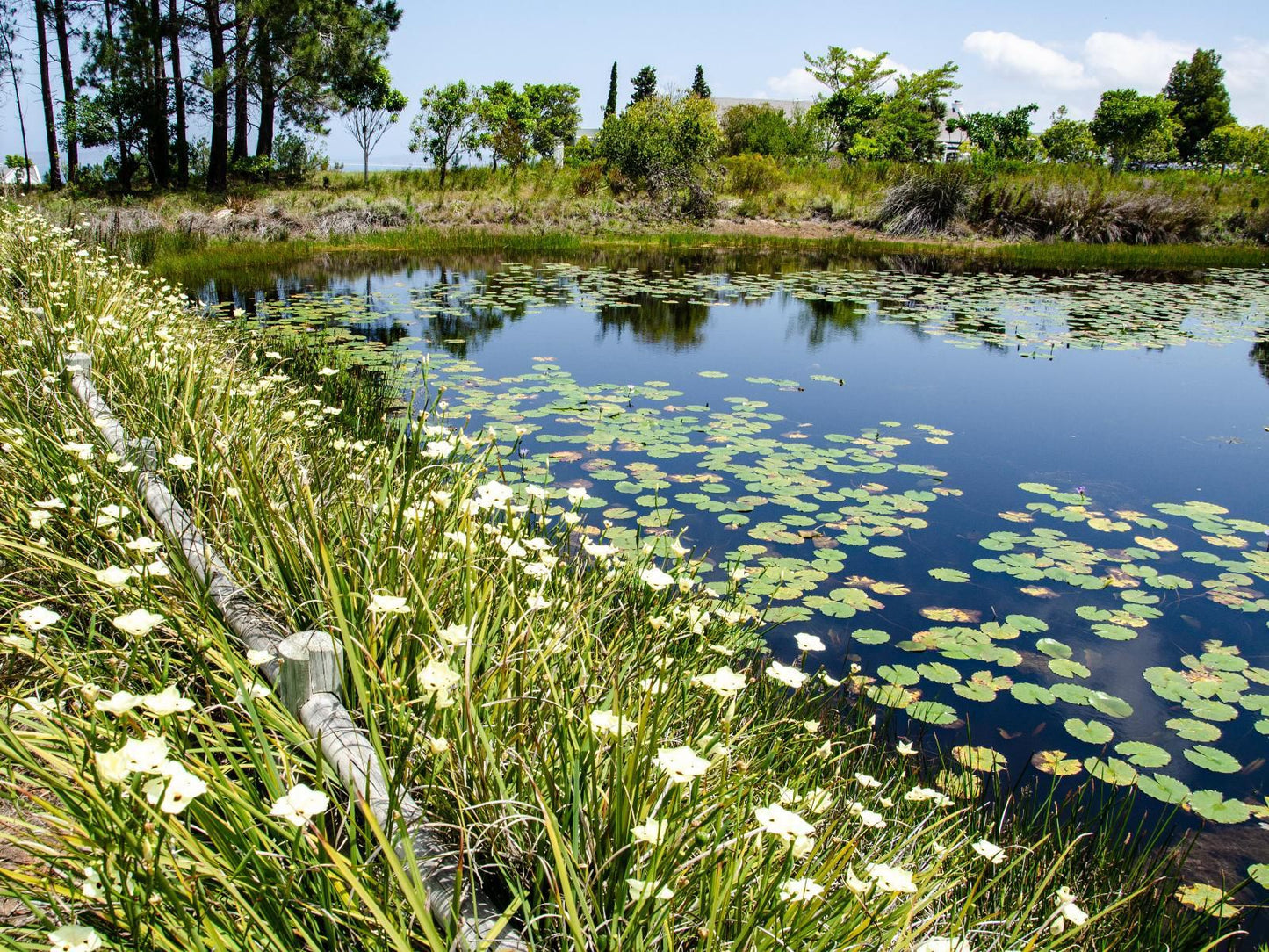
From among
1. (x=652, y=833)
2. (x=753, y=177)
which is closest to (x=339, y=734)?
(x=652, y=833)

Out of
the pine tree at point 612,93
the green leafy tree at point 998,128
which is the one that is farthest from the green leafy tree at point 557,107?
the green leafy tree at point 998,128

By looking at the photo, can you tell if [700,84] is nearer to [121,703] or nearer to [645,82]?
[645,82]

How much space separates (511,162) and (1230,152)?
40.6 m

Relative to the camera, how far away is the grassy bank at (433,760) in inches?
36.1

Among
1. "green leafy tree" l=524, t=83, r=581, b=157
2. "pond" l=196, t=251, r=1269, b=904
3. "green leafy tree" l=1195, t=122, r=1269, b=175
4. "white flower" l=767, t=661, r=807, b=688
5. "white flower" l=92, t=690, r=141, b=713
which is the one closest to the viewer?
"white flower" l=92, t=690, r=141, b=713

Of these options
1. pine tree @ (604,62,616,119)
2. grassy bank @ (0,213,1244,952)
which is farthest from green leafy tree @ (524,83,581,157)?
grassy bank @ (0,213,1244,952)

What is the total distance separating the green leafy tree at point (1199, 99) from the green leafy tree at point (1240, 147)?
948mm

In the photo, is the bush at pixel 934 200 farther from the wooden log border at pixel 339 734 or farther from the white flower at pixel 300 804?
the white flower at pixel 300 804

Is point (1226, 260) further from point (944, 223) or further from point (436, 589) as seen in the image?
point (436, 589)

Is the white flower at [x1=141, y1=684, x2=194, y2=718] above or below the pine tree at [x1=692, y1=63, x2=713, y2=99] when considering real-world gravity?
below

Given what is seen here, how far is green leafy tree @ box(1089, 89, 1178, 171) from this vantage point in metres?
38.7

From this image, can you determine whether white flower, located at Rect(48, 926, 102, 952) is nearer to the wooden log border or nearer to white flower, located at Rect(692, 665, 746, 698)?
the wooden log border

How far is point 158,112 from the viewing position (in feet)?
51.2

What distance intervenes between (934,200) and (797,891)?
57.7 feet
